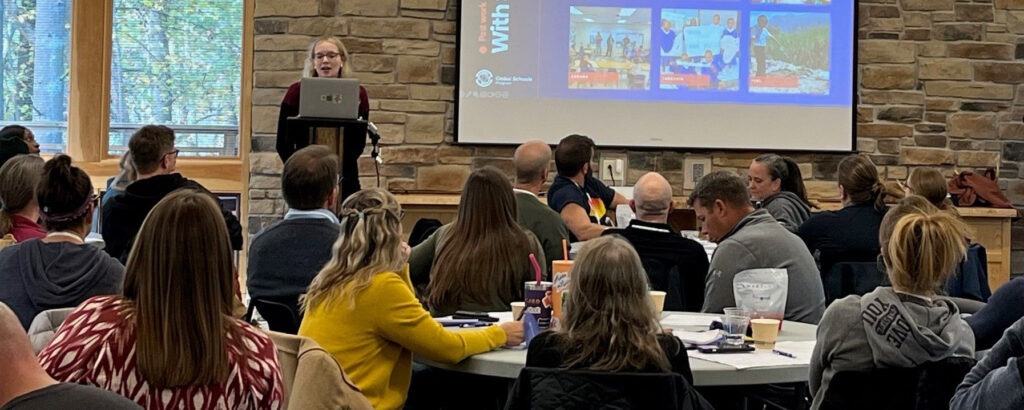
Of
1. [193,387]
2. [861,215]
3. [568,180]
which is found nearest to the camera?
[193,387]

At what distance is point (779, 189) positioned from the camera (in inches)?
226

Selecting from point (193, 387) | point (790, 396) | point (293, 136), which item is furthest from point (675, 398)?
point (293, 136)

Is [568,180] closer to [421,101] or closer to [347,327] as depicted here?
[421,101]

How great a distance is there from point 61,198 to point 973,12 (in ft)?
21.1

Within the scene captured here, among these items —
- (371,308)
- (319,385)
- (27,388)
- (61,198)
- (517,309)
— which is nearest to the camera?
(27,388)

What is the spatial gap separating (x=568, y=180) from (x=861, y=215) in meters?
1.37

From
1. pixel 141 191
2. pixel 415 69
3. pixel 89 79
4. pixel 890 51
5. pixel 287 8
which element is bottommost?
pixel 141 191

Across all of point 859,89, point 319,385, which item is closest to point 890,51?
point 859,89

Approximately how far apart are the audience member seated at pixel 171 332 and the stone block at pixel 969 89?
6.60m

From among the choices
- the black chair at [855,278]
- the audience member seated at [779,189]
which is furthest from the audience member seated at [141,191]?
the audience member seated at [779,189]

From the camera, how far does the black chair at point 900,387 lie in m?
2.58

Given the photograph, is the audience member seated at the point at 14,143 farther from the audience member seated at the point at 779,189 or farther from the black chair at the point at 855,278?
the black chair at the point at 855,278

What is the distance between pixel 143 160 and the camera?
4.37 metres

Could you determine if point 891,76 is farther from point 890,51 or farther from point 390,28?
point 390,28
